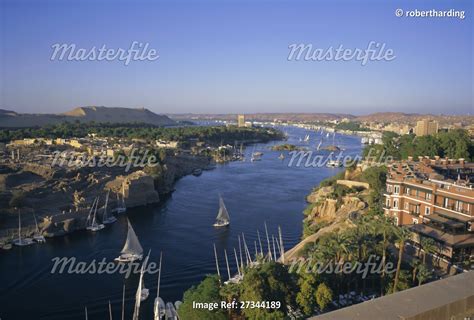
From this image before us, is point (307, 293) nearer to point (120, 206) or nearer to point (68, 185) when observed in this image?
point (120, 206)

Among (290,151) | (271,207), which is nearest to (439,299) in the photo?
(271,207)

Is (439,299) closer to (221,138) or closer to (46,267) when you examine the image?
(46,267)

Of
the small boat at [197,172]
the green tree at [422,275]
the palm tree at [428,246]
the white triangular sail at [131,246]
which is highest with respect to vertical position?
the palm tree at [428,246]

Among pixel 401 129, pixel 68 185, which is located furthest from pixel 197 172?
pixel 401 129

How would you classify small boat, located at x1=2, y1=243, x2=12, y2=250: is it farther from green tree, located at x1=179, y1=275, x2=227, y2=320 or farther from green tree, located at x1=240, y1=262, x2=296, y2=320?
green tree, located at x1=240, y1=262, x2=296, y2=320

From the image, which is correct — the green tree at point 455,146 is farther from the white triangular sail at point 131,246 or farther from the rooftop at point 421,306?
the rooftop at point 421,306

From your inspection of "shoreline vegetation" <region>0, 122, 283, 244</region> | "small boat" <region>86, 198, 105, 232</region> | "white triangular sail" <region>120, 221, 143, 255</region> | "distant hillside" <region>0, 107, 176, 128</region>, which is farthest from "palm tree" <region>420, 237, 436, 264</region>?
"distant hillside" <region>0, 107, 176, 128</region>

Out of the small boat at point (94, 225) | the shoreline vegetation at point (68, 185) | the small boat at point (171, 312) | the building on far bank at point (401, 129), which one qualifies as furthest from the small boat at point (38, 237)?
the building on far bank at point (401, 129)
